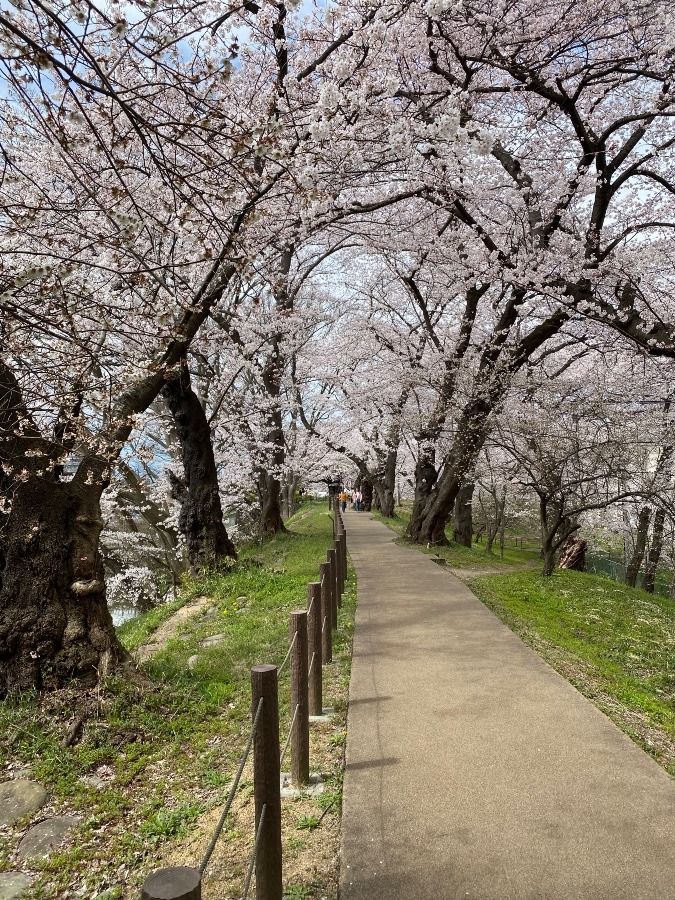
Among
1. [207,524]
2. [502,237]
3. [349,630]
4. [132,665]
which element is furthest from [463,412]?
[132,665]

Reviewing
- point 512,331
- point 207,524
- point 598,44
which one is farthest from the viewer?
point 512,331

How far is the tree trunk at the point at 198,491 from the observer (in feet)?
39.1

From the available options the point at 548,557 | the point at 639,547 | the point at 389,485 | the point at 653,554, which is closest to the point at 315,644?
the point at 548,557

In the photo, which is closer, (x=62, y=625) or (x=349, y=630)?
(x=62, y=625)

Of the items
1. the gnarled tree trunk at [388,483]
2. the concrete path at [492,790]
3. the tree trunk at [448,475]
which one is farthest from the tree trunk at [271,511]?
the concrete path at [492,790]

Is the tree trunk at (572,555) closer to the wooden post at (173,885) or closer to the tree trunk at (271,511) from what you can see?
the tree trunk at (271,511)

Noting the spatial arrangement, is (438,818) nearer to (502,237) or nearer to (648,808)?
(648,808)

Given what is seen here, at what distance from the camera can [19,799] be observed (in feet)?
12.7

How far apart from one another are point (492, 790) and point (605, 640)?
181 inches

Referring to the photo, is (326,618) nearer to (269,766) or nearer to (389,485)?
(269,766)

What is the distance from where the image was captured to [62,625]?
4922mm

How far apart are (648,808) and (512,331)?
52.2 ft

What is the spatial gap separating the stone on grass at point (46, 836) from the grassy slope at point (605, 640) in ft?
12.9

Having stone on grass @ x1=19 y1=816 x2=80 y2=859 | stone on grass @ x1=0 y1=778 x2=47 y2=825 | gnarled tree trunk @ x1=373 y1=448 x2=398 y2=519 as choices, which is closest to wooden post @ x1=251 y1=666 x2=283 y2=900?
stone on grass @ x1=19 y1=816 x2=80 y2=859
